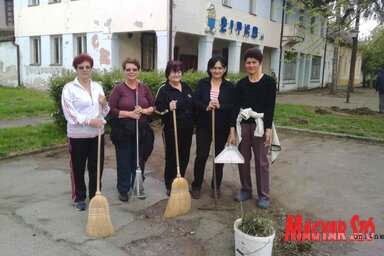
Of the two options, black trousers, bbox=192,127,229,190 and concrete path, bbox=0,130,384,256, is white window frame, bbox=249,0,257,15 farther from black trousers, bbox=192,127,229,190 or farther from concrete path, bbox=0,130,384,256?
black trousers, bbox=192,127,229,190

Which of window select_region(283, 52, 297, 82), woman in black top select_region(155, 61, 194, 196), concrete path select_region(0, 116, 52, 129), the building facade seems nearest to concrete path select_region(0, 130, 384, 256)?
woman in black top select_region(155, 61, 194, 196)

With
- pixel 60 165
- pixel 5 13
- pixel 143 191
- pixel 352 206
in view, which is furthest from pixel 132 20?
pixel 5 13

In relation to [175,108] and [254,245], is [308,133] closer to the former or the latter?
[175,108]

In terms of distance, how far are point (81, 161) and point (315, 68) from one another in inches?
1142

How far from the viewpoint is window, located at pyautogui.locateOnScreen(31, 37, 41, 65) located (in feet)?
62.6

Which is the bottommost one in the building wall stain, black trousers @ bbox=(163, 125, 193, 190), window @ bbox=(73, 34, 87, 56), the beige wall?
black trousers @ bbox=(163, 125, 193, 190)

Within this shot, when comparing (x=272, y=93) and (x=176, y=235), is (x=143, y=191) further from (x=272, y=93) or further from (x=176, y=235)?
(x=272, y=93)

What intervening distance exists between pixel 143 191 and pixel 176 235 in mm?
1247

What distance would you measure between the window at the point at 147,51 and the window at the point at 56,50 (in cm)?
448

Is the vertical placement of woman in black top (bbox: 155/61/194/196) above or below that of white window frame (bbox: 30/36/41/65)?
below

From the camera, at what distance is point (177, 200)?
426 cm

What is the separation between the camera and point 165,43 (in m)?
13.7

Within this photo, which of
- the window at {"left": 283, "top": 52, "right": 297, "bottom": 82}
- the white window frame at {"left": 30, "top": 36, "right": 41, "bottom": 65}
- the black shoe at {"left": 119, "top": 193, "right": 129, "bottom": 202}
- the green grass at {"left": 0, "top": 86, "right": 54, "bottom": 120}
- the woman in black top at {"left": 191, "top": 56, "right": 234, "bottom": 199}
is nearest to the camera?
the woman in black top at {"left": 191, "top": 56, "right": 234, "bottom": 199}

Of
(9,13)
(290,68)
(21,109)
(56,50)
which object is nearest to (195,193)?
(21,109)
